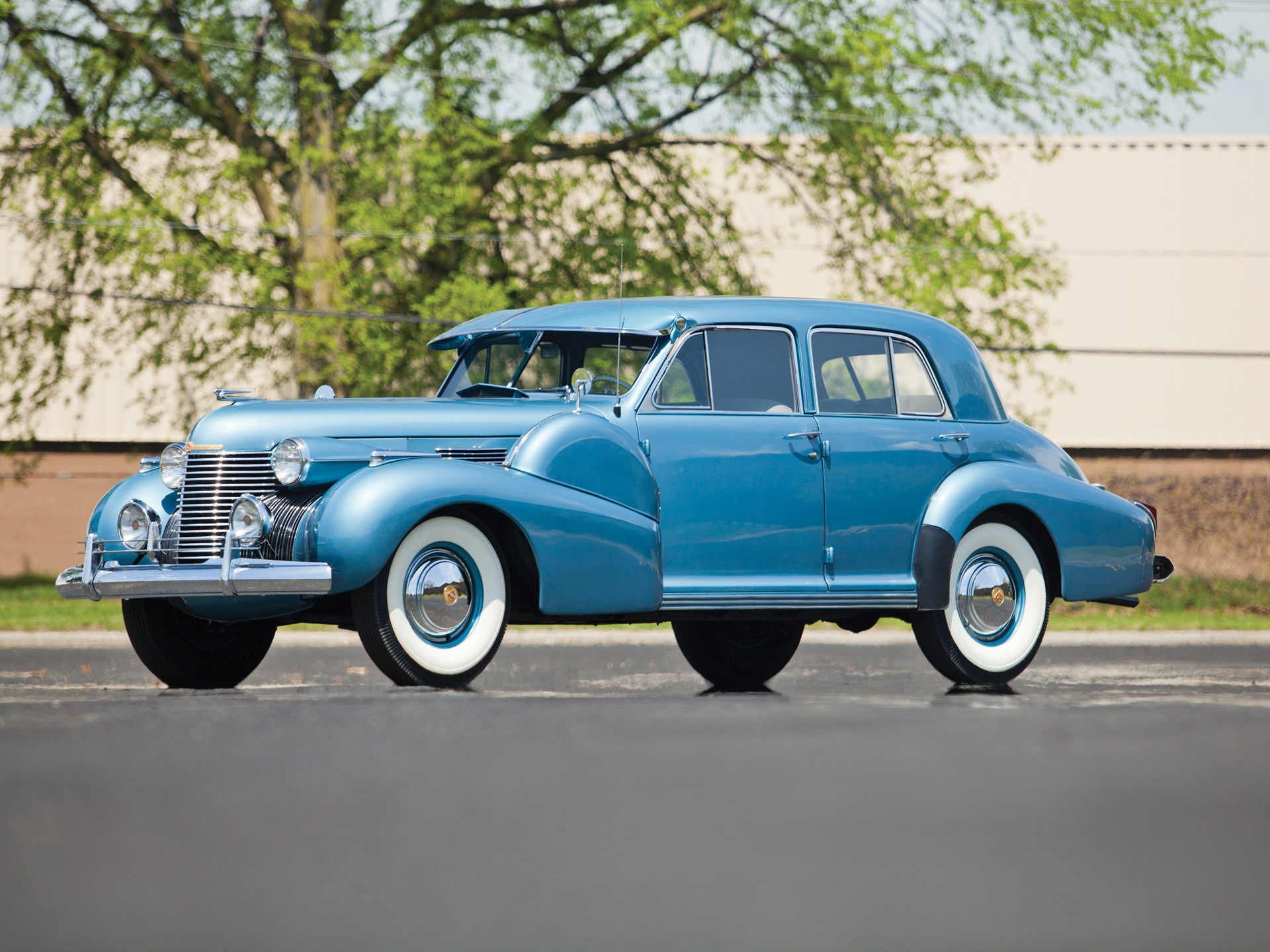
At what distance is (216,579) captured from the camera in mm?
5988

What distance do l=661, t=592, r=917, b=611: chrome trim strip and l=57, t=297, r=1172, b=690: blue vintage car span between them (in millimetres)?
12

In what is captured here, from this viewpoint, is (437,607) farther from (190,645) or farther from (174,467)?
(190,645)

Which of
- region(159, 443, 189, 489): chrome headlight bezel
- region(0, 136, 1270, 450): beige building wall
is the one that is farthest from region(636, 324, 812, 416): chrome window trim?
region(0, 136, 1270, 450): beige building wall

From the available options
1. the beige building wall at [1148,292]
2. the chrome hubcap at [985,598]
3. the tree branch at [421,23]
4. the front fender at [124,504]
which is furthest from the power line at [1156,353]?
the front fender at [124,504]

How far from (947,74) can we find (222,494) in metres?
15.7

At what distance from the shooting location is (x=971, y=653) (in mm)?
7684

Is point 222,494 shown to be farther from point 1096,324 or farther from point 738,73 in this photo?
point 1096,324

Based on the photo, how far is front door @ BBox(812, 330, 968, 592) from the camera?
7445 millimetres

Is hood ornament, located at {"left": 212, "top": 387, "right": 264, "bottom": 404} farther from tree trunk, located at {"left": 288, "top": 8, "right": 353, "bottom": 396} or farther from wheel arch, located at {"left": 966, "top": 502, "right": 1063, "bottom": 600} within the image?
tree trunk, located at {"left": 288, "top": 8, "right": 353, "bottom": 396}

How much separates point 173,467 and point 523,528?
166cm

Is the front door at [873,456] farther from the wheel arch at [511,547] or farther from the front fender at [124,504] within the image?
the front fender at [124,504]

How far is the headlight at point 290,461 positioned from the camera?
252 inches

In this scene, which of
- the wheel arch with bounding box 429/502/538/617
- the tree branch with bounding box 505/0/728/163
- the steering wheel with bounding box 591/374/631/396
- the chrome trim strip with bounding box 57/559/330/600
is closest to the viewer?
the chrome trim strip with bounding box 57/559/330/600

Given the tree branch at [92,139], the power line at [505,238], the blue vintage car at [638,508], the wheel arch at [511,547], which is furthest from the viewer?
the tree branch at [92,139]
